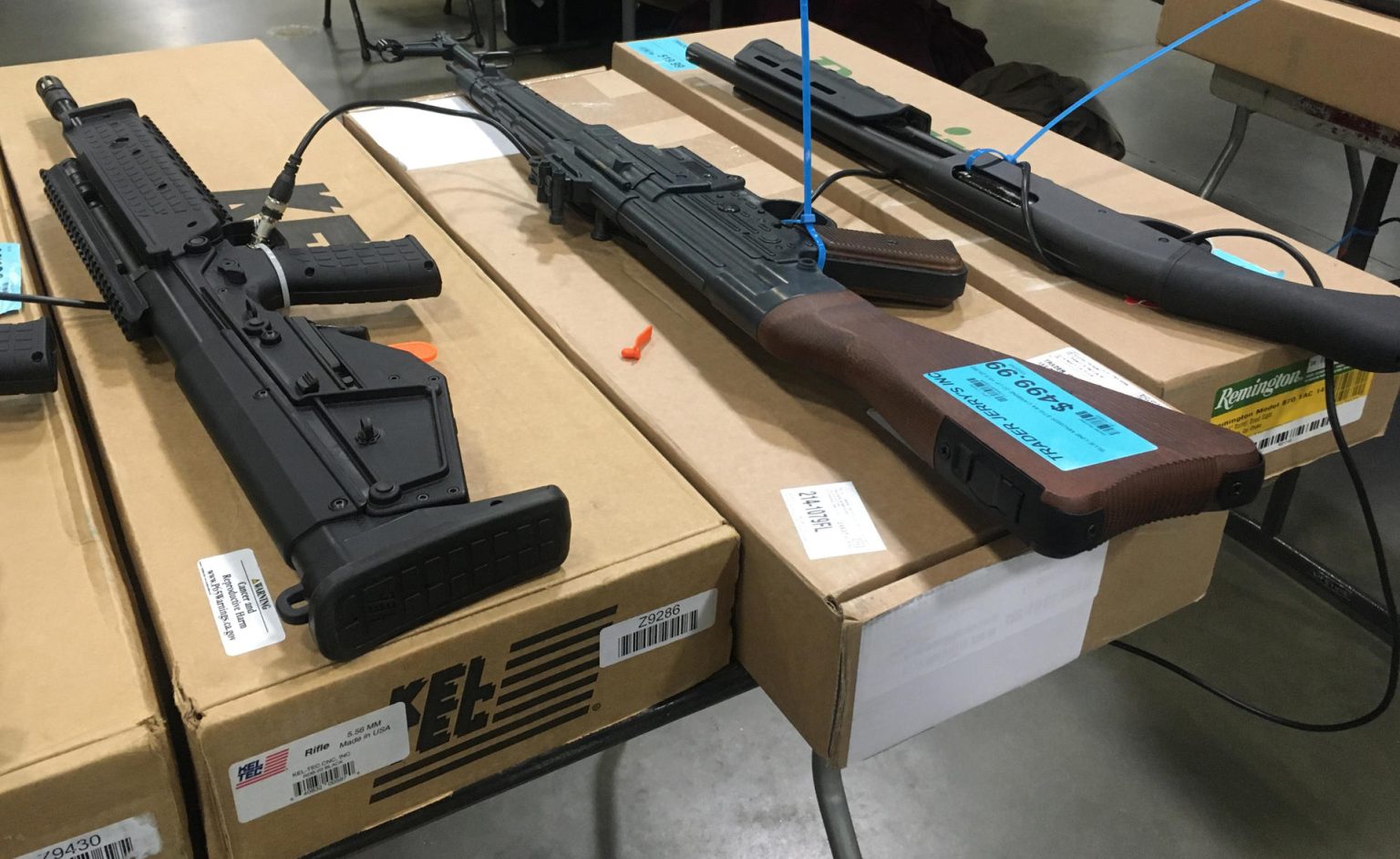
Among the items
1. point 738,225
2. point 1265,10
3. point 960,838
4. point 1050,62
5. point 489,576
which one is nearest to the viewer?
point 489,576

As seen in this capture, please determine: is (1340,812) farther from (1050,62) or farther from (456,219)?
(1050,62)

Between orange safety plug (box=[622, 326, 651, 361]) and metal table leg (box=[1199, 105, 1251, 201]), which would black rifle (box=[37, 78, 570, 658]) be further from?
metal table leg (box=[1199, 105, 1251, 201])

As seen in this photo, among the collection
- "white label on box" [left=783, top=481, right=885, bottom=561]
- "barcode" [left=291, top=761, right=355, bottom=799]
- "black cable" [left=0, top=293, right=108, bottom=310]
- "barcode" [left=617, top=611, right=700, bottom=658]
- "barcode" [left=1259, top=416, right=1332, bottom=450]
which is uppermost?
"black cable" [left=0, top=293, right=108, bottom=310]

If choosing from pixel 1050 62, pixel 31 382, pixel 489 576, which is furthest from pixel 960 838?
pixel 1050 62

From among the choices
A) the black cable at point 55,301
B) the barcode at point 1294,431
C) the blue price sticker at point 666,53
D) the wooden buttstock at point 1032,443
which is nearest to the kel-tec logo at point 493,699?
the wooden buttstock at point 1032,443

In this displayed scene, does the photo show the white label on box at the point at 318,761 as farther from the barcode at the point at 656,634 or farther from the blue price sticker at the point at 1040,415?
the blue price sticker at the point at 1040,415

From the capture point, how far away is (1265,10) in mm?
1374

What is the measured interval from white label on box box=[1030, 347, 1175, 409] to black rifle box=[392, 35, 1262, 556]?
0.38 feet

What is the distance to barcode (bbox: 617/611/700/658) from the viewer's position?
64 cm

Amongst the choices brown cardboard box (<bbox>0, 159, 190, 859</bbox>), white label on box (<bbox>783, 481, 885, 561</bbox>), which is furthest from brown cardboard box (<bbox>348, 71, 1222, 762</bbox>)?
brown cardboard box (<bbox>0, 159, 190, 859</bbox>)

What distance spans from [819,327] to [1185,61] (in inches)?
140

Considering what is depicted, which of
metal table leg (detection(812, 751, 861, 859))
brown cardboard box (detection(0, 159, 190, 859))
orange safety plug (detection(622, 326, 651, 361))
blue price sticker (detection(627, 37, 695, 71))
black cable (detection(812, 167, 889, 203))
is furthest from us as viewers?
blue price sticker (detection(627, 37, 695, 71))

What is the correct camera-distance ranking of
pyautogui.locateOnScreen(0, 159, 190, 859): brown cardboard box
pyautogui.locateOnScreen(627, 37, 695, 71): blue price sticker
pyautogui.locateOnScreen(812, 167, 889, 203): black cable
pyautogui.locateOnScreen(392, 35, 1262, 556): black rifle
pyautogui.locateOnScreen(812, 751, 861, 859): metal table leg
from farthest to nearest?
pyautogui.locateOnScreen(627, 37, 695, 71): blue price sticker → pyautogui.locateOnScreen(812, 167, 889, 203): black cable → pyautogui.locateOnScreen(812, 751, 861, 859): metal table leg → pyautogui.locateOnScreen(392, 35, 1262, 556): black rifle → pyautogui.locateOnScreen(0, 159, 190, 859): brown cardboard box

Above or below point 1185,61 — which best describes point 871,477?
above
